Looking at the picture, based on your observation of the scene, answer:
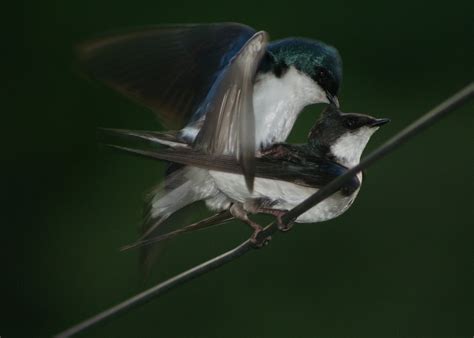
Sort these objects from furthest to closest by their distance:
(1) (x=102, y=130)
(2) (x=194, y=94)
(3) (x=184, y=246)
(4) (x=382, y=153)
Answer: (3) (x=184, y=246) < (2) (x=194, y=94) < (1) (x=102, y=130) < (4) (x=382, y=153)

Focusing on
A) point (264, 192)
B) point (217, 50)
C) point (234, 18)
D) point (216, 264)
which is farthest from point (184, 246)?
point (216, 264)

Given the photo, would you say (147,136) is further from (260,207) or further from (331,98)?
(331,98)

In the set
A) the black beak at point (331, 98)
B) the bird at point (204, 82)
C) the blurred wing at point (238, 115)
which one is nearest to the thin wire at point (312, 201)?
the blurred wing at point (238, 115)

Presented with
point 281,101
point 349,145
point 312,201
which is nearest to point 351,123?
point 349,145

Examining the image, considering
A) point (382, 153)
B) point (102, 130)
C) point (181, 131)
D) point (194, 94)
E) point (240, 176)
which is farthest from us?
point (194, 94)

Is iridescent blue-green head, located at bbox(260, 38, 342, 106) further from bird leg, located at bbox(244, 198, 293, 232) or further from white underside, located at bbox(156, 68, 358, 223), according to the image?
bird leg, located at bbox(244, 198, 293, 232)

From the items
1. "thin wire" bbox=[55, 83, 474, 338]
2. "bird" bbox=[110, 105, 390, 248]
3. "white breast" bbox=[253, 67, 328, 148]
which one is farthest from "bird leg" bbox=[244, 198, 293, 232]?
"thin wire" bbox=[55, 83, 474, 338]

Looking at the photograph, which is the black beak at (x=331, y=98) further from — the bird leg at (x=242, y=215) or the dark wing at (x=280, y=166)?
the bird leg at (x=242, y=215)

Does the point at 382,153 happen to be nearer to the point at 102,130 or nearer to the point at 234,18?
the point at 102,130
